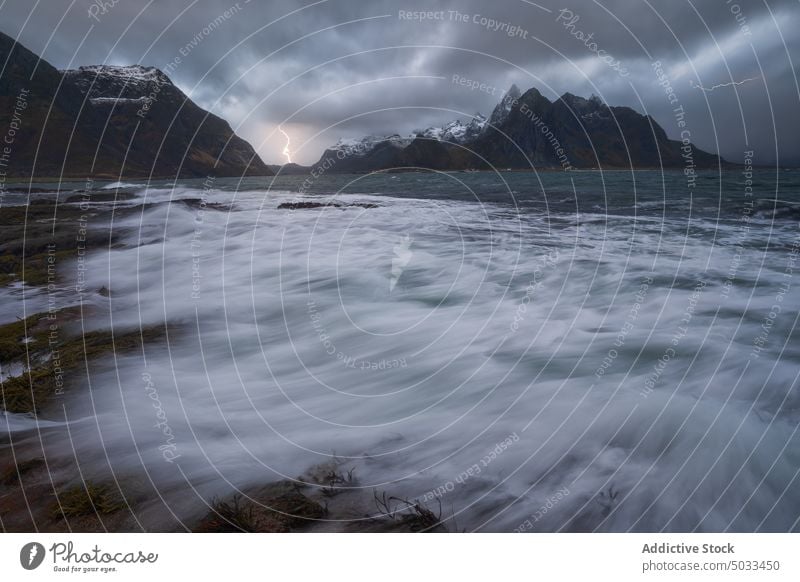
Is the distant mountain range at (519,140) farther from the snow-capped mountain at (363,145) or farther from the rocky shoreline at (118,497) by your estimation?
the rocky shoreline at (118,497)

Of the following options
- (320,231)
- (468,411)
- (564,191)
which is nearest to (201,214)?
(320,231)

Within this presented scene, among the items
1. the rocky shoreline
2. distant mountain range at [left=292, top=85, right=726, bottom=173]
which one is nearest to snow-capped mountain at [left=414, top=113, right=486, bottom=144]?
distant mountain range at [left=292, top=85, right=726, bottom=173]

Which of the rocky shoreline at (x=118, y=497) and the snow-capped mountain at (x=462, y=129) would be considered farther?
the snow-capped mountain at (x=462, y=129)

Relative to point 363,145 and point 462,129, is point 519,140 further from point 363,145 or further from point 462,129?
point 363,145

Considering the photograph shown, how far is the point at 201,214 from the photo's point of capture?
1003 centimetres

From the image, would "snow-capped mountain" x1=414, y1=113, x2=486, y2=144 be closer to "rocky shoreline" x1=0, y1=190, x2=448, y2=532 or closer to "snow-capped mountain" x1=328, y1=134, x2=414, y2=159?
"snow-capped mountain" x1=328, y1=134, x2=414, y2=159

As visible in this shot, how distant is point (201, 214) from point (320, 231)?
3416 mm

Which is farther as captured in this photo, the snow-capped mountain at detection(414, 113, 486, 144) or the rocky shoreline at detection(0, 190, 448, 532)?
the snow-capped mountain at detection(414, 113, 486, 144)

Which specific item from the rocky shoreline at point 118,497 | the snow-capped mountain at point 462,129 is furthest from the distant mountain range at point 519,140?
the rocky shoreline at point 118,497

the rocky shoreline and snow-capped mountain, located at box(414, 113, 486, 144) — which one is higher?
snow-capped mountain, located at box(414, 113, 486, 144)

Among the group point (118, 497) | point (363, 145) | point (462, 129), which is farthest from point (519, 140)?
point (118, 497)
